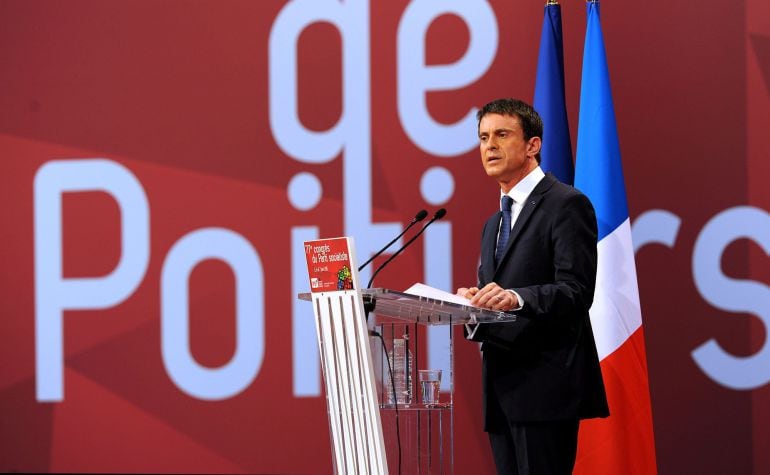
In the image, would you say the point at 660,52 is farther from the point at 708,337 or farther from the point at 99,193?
the point at 99,193

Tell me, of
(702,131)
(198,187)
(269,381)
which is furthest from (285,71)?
(702,131)

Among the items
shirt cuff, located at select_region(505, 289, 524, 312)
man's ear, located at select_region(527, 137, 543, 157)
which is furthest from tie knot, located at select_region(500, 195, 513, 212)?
shirt cuff, located at select_region(505, 289, 524, 312)

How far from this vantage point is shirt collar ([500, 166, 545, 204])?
2.92m

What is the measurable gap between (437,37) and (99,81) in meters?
1.76

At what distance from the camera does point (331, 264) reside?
2.47m

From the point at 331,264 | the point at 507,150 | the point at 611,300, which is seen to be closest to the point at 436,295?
the point at 331,264

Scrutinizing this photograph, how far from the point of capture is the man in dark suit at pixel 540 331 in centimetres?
266

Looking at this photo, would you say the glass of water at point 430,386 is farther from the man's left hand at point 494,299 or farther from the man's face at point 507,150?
the man's face at point 507,150

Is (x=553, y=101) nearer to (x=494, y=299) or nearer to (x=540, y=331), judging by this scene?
(x=540, y=331)

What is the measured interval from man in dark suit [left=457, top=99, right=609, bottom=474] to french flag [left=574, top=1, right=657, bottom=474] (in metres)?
1.11

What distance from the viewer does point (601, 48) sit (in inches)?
162

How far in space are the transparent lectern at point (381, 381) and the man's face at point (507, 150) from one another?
1.71 ft

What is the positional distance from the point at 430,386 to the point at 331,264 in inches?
18.1

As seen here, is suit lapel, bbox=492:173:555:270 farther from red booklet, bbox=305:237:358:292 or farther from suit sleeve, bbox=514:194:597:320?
red booklet, bbox=305:237:358:292
